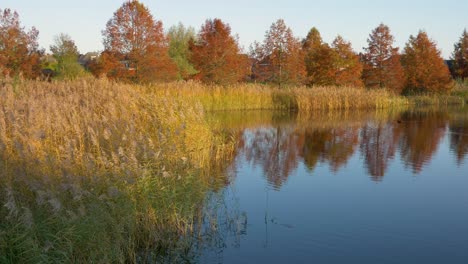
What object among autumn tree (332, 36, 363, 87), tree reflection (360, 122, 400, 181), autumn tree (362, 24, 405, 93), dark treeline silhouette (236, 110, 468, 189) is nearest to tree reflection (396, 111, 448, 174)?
dark treeline silhouette (236, 110, 468, 189)

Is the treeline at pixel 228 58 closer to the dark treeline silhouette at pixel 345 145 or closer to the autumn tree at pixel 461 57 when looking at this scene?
the autumn tree at pixel 461 57

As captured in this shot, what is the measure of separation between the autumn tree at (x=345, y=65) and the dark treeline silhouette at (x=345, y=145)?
14.5 metres

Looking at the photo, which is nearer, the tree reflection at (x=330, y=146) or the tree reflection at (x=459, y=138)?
the tree reflection at (x=330, y=146)

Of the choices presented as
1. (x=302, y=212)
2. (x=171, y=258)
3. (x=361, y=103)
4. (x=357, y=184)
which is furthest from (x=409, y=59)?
(x=171, y=258)

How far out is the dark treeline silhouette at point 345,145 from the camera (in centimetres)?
1320

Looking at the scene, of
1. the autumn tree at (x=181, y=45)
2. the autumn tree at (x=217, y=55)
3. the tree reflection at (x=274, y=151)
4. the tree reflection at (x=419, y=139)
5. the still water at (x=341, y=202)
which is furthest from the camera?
the autumn tree at (x=181, y=45)

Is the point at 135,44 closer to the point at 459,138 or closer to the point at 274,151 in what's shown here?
the point at 274,151

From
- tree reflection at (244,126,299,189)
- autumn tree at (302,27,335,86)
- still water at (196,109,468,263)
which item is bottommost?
still water at (196,109,468,263)

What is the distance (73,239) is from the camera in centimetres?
554

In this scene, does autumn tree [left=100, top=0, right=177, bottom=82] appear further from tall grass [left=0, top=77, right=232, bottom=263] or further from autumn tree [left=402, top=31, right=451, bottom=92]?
autumn tree [left=402, top=31, right=451, bottom=92]

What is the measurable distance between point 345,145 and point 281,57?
2247 cm

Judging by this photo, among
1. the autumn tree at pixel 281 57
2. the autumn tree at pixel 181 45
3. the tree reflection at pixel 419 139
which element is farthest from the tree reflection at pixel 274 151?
the autumn tree at pixel 181 45

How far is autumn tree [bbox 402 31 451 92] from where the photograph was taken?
42750 millimetres

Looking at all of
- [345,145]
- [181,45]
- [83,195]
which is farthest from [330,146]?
[181,45]
